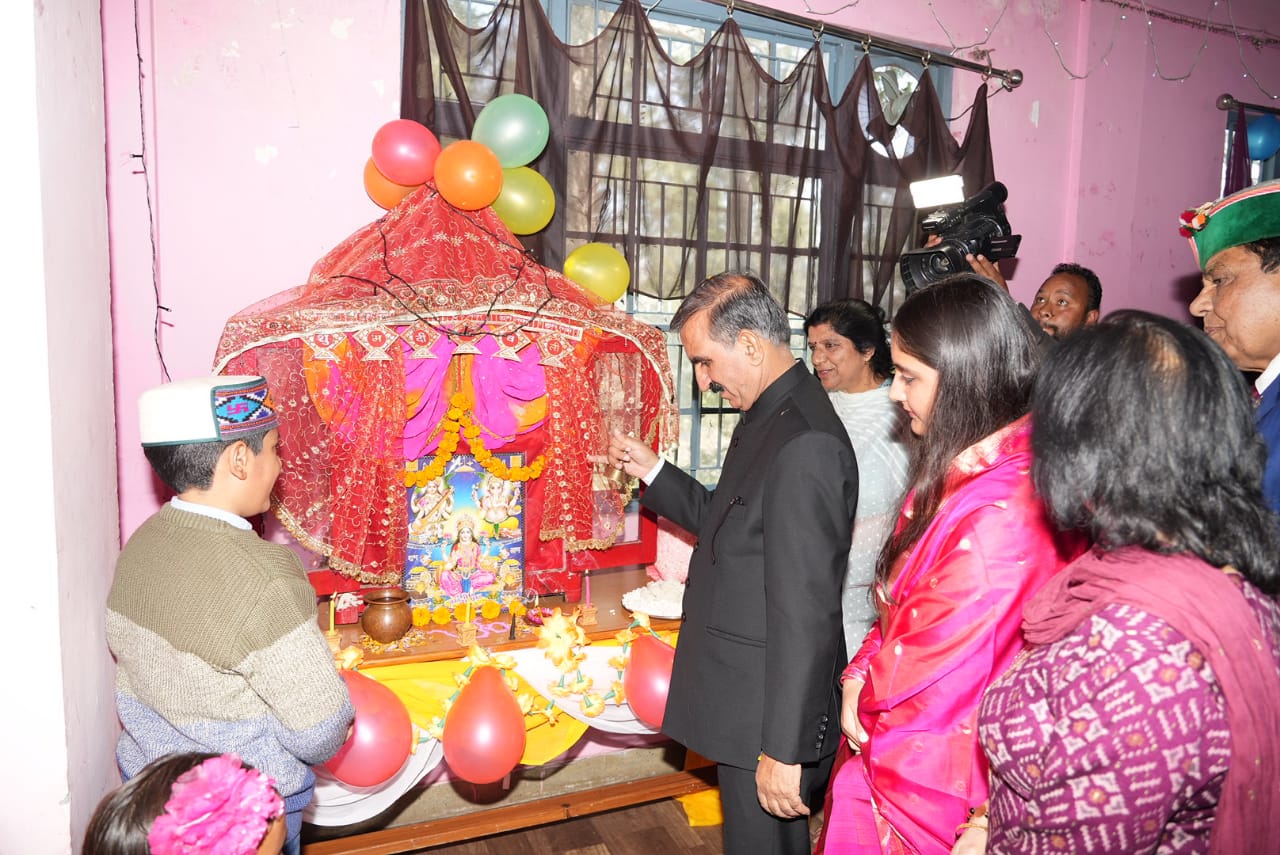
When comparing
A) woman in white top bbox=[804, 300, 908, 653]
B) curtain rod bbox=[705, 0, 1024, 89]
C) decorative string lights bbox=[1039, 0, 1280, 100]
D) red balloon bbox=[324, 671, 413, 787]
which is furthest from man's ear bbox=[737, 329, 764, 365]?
decorative string lights bbox=[1039, 0, 1280, 100]

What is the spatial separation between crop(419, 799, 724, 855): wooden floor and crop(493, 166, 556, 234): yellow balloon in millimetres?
2107

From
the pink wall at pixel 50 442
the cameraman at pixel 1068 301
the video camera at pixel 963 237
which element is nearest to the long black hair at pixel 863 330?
the video camera at pixel 963 237

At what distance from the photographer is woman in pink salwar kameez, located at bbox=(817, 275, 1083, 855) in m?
1.36

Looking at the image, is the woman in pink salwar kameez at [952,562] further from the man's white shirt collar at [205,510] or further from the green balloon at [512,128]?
the green balloon at [512,128]

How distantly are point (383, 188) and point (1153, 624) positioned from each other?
8.15ft

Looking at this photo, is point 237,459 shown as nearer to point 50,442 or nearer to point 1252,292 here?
point 50,442

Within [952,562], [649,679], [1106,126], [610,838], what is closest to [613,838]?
[610,838]

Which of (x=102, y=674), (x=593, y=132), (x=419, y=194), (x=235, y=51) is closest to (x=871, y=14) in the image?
(x=593, y=132)

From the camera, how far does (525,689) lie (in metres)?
2.56

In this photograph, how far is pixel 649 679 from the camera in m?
2.52

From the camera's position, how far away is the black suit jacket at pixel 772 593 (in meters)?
1.68

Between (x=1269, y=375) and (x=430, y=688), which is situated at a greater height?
(x=1269, y=375)

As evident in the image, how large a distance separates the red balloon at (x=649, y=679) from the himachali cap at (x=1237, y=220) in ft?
5.61

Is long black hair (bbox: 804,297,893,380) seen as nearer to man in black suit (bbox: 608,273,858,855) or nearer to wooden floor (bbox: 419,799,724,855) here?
man in black suit (bbox: 608,273,858,855)
